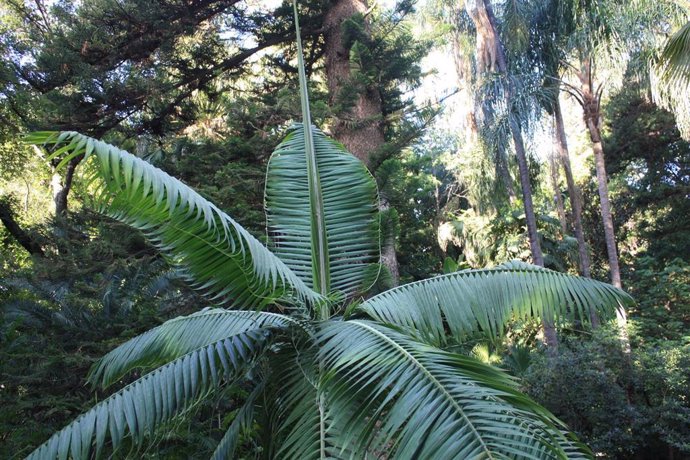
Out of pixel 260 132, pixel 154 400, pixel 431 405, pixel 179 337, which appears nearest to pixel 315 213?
pixel 179 337

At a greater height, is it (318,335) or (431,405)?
(318,335)

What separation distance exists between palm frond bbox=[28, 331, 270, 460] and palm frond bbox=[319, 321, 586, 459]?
76cm

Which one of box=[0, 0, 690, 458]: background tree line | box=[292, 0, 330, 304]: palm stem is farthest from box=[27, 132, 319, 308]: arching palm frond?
box=[0, 0, 690, 458]: background tree line

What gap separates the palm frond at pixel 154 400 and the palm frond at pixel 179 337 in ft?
0.92

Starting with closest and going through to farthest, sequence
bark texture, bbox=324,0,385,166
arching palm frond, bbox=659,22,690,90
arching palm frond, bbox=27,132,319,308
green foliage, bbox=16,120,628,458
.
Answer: green foliage, bbox=16,120,628,458 → arching palm frond, bbox=27,132,319,308 → bark texture, bbox=324,0,385,166 → arching palm frond, bbox=659,22,690,90

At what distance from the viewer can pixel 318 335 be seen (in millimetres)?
3148

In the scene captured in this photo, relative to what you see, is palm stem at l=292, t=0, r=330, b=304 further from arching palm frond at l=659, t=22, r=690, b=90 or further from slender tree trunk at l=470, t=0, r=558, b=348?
slender tree trunk at l=470, t=0, r=558, b=348

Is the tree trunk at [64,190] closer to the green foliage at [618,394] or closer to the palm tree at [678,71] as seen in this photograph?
the green foliage at [618,394]

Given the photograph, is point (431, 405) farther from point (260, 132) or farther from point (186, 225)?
point (260, 132)

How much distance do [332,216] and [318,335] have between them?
4.83ft

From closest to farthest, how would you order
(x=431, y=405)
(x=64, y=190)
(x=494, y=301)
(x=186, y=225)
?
1. (x=431, y=405)
2. (x=186, y=225)
3. (x=494, y=301)
4. (x=64, y=190)

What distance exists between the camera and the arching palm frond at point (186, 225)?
8.14 feet

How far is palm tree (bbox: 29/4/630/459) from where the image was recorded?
2.18 meters

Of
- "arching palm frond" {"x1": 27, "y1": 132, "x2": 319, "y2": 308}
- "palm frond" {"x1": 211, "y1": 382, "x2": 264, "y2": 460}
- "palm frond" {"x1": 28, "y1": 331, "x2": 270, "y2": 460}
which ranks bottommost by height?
"palm frond" {"x1": 211, "y1": 382, "x2": 264, "y2": 460}
